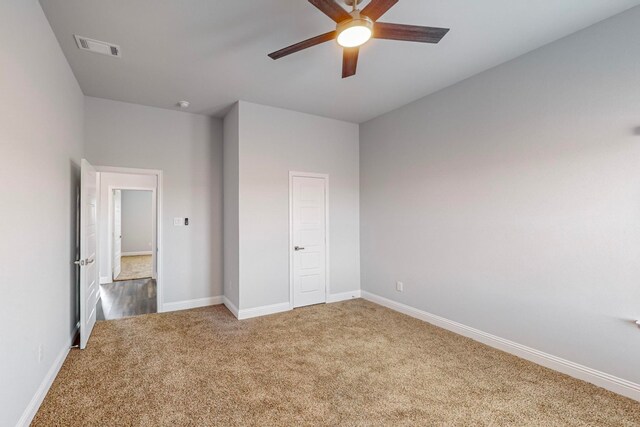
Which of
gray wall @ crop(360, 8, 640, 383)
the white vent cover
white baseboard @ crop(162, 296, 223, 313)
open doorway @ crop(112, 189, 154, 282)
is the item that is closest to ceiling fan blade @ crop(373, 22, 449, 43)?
gray wall @ crop(360, 8, 640, 383)

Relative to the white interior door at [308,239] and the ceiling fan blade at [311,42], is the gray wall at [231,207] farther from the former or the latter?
the ceiling fan blade at [311,42]

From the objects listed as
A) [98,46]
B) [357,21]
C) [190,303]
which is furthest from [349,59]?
[190,303]

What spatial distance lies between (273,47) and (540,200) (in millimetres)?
2905

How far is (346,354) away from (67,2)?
376cm

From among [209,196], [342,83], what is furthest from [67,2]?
[209,196]

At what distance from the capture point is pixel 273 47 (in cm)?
284

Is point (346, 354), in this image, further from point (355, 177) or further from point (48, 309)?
point (355, 177)

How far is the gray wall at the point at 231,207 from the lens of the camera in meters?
4.20

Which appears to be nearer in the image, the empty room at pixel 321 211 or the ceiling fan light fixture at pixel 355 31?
the ceiling fan light fixture at pixel 355 31

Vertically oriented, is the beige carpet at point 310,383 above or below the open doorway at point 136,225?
below

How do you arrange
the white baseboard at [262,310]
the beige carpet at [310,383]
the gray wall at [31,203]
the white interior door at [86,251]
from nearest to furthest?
the gray wall at [31,203] < the beige carpet at [310,383] < the white interior door at [86,251] < the white baseboard at [262,310]

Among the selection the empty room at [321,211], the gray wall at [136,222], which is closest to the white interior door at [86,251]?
the empty room at [321,211]

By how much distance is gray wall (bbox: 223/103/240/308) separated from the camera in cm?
420

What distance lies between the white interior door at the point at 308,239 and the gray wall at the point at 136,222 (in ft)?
28.1
